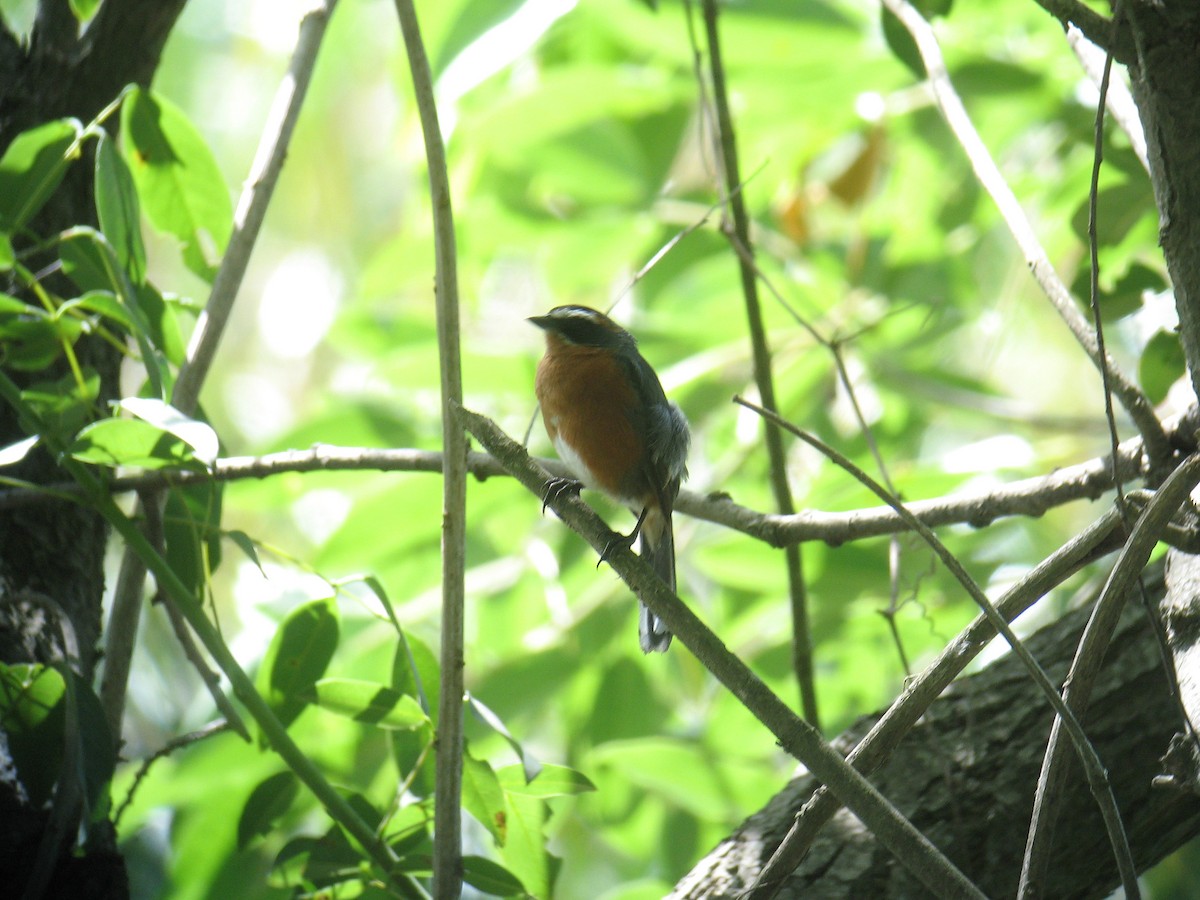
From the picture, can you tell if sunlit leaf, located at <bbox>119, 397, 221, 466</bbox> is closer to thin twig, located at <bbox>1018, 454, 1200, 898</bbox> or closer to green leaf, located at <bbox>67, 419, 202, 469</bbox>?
green leaf, located at <bbox>67, 419, 202, 469</bbox>

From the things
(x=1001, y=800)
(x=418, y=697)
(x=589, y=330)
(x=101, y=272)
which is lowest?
(x=1001, y=800)

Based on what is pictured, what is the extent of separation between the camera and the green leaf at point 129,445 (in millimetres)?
2195

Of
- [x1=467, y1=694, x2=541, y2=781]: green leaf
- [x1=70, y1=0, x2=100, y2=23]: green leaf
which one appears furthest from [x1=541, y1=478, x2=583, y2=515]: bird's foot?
[x1=70, y1=0, x2=100, y2=23]: green leaf

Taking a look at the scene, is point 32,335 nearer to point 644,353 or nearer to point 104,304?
point 104,304

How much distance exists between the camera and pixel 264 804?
9.02 feet

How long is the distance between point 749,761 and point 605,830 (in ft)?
1.95

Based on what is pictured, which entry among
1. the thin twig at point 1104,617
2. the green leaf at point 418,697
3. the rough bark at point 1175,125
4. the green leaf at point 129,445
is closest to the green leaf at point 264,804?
the green leaf at point 418,697

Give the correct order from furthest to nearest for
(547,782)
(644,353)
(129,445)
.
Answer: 1. (644,353)
2. (547,782)
3. (129,445)

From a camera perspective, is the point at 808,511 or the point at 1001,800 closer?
the point at 1001,800

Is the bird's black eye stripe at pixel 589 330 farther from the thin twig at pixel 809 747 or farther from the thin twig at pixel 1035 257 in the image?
the thin twig at pixel 809 747

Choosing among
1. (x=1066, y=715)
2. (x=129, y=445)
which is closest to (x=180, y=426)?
(x=129, y=445)

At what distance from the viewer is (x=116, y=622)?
2832mm

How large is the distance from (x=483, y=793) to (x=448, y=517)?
2.16ft

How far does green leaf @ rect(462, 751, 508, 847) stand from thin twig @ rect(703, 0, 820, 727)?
0.96 meters
